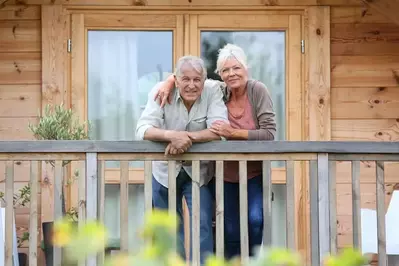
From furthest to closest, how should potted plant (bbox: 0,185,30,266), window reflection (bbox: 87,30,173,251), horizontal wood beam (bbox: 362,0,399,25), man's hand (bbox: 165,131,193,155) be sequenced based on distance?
window reflection (bbox: 87,30,173,251) < horizontal wood beam (bbox: 362,0,399,25) < potted plant (bbox: 0,185,30,266) < man's hand (bbox: 165,131,193,155)

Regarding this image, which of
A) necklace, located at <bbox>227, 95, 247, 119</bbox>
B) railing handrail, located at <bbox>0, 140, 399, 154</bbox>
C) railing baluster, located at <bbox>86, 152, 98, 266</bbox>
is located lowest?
railing baluster, located at <bbox>86, 152, 98, 266</bbox>

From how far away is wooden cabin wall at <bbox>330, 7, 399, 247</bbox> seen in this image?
17.3 feet

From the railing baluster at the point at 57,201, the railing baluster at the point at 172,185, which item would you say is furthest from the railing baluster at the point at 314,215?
the railing baluster at the point at 57,201

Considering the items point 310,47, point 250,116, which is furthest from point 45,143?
point 310,47

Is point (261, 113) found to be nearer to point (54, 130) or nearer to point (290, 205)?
point (290, 205)

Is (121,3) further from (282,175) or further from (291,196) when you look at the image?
(291,196)

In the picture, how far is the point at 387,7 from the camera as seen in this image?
5.18 meters

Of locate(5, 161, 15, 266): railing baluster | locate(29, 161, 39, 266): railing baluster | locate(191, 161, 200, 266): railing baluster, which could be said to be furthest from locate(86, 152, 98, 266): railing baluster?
locate(191, 161, 200, 266): railing baluster

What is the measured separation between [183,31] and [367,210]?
5.68 ft

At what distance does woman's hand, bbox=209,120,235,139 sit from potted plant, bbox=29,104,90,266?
1431 millimetres

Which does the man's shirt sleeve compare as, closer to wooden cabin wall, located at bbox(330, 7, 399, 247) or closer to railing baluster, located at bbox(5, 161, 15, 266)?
railing baluster, located at bbox(5, 161, 15, 266)

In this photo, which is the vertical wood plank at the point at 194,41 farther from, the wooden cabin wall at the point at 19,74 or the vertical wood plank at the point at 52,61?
the wooden cabin wall at the point at 19,74

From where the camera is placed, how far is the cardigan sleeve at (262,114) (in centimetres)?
361

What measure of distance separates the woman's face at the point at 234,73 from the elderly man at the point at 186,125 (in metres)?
0.08
